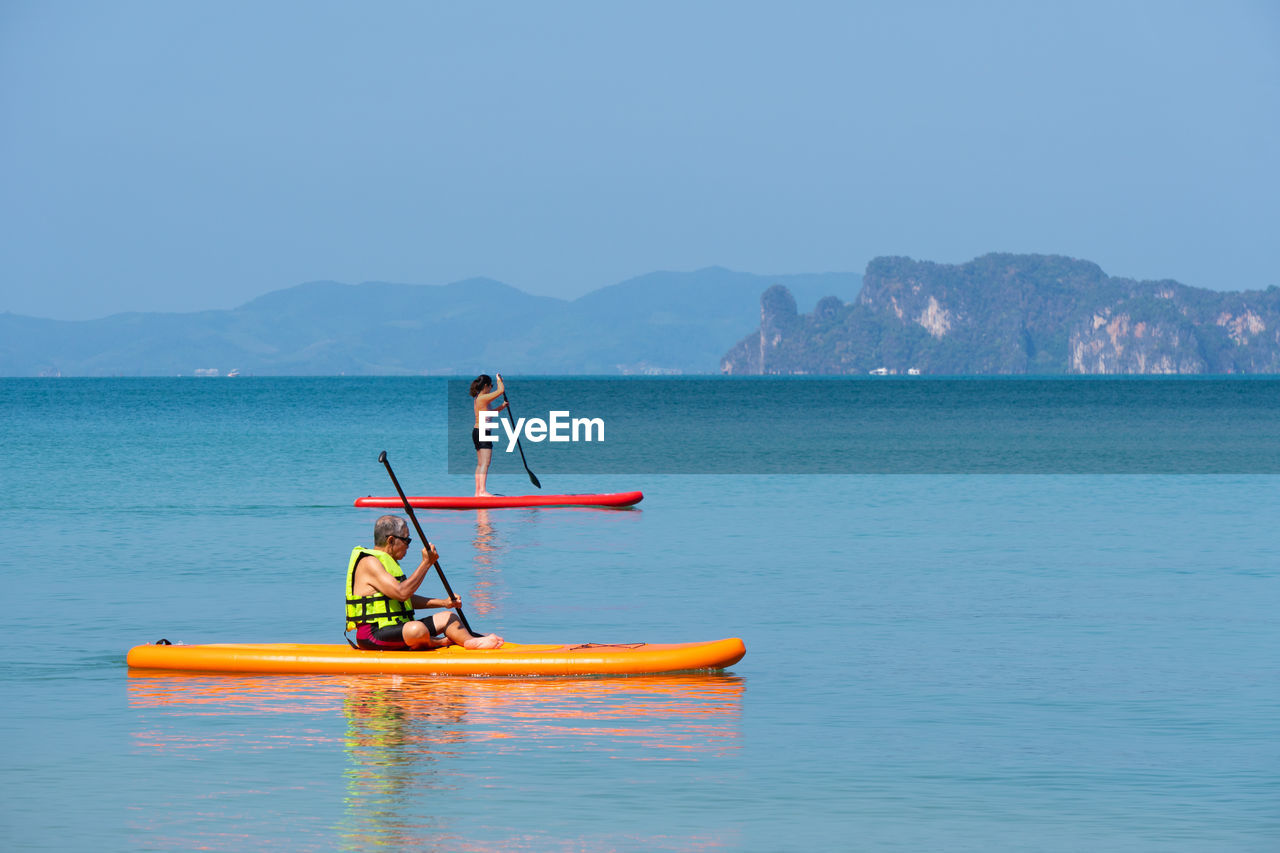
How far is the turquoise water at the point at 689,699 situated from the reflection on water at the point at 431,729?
37mm

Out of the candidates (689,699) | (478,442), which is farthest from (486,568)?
(689,699)

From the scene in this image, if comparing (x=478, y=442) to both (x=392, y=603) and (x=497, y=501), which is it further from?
(x=392, y=603)

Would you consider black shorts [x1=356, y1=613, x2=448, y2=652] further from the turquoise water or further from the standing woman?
the standing woman

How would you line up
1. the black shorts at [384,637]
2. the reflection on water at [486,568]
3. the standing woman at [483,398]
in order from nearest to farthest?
the black shorts at [384,637], the reflection on water at [486,568], the standing woman at [483,398]

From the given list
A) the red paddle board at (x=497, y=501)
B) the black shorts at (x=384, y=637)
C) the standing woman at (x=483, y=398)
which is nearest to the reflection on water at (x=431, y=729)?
the black shorts at (x=384, y=637)

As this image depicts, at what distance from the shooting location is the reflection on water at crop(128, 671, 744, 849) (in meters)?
9.49

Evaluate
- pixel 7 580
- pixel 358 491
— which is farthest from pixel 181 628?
pixel 358 491

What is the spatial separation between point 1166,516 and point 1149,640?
567 inches

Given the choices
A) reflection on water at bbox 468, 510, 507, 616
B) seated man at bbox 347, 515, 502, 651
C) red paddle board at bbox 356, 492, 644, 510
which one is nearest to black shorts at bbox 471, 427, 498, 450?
reflection on water at bbox 468, 510, 507, 616

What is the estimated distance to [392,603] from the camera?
42.3ft

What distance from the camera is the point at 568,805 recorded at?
9648 millimetres

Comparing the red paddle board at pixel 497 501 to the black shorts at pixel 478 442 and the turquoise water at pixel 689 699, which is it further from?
the black shorts at pixel 478 442

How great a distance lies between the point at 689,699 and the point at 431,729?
2.12 m

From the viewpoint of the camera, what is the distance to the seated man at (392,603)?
12.6 metres
